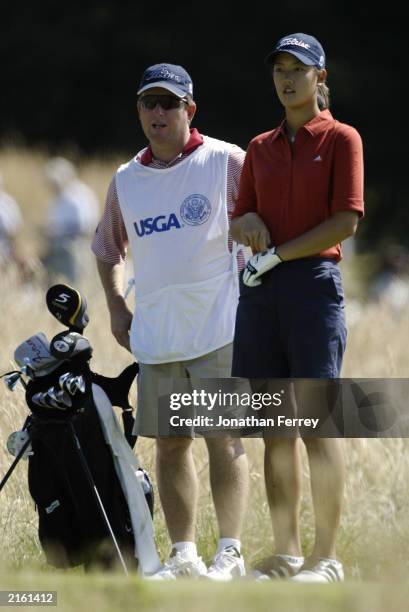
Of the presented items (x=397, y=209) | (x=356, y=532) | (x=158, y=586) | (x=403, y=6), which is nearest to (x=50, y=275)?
(x=356, y=532)

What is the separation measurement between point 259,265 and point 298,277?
14 cm

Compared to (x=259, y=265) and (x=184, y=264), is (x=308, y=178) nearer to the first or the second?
(x=259, y=265)

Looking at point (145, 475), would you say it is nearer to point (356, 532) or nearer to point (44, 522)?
point (44, 522)

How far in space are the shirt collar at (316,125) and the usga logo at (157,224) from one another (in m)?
0.56

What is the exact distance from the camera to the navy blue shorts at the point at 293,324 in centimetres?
518

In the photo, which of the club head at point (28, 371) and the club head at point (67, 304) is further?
the club head at point (67, 304)

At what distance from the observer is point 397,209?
37.7 metres

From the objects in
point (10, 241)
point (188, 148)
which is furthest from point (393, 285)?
point (188, 148)

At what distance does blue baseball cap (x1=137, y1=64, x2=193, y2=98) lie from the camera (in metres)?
5.82

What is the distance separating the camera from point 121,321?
6059 millimetres

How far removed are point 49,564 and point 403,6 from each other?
37.8 metres

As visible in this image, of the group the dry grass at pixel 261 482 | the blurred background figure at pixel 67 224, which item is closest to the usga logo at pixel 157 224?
the dry grass at pixel 261 482

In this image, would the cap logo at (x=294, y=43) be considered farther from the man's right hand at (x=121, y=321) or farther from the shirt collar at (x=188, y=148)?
the man's right hand at (x=121, y=321)

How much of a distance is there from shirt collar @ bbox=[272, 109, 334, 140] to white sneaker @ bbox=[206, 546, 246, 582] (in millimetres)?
1525
